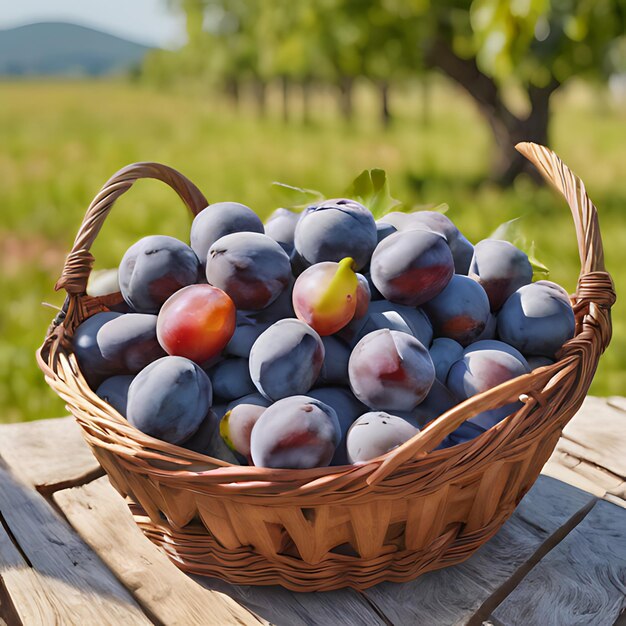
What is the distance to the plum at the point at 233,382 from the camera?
3.26 ft

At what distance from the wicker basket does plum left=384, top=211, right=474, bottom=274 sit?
0.60ft

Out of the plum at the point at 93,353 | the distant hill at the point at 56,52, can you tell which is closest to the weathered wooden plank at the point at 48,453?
the plum at the point at 93,353

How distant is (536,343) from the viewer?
40.4 inches

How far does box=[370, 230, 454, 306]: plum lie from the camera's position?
1.00 metres

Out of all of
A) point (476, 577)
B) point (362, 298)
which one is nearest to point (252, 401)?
point (362, 298)

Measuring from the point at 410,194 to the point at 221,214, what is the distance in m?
4.66

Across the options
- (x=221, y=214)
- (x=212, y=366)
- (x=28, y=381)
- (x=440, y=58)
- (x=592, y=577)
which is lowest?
(x=28, y=381)

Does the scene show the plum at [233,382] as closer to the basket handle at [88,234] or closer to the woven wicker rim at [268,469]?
the woven wicker rim at [268,469]

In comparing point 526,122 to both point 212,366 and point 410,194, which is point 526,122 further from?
point 212,366

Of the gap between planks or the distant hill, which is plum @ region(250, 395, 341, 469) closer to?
the gap between planks

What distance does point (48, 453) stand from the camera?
55.5 inches

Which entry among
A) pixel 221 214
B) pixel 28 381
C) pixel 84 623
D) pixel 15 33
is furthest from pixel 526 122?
pixel 15 33

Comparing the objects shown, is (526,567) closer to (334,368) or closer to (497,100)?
(334,368)

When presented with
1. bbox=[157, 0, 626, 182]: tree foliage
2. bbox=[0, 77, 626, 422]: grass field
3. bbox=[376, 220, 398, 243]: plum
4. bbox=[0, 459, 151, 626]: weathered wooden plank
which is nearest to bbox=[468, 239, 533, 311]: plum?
bbox=[376, 220, 398, 243]: plum
